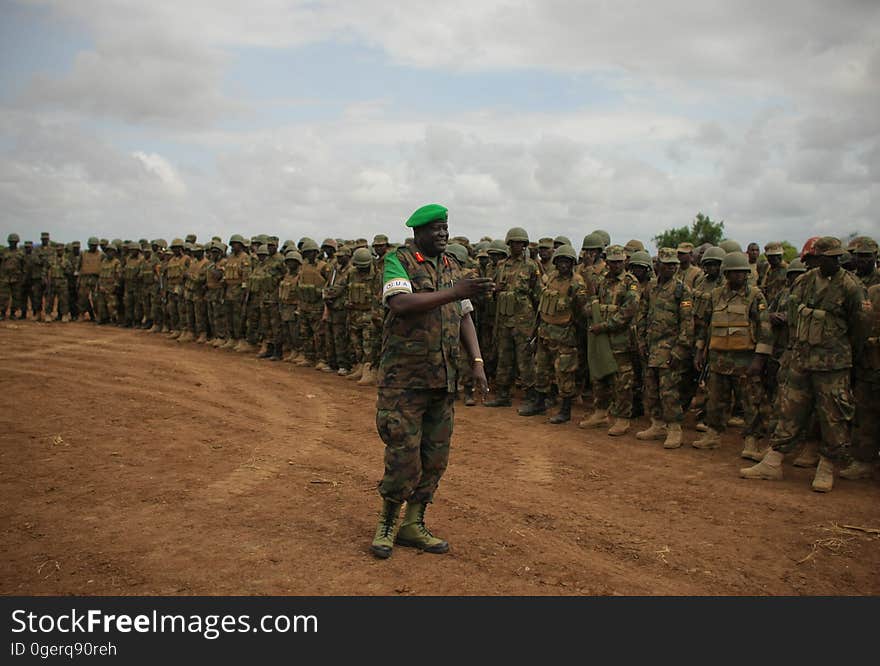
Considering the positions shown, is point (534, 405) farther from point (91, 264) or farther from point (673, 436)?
point (91, 264)

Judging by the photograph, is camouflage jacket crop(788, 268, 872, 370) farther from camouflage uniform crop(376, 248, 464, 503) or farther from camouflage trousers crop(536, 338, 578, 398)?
camouflage uniform crop(376, 248, 464, 503)

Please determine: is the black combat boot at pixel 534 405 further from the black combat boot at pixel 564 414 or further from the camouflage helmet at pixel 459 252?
the camouflage helmet at pixel 459 252

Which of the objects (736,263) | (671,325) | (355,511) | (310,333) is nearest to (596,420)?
(671,325)

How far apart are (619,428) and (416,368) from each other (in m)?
5.36

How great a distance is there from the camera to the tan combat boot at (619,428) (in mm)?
9359

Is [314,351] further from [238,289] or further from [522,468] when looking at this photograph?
[522,468]

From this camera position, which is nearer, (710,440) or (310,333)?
(710,440)

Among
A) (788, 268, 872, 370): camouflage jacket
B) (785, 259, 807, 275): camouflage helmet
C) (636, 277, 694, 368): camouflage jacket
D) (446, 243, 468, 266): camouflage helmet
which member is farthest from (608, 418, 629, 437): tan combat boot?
(446, 243, 468, 266): camouflage helmet

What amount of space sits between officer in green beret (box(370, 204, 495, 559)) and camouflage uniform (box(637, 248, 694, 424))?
4525 millimetres

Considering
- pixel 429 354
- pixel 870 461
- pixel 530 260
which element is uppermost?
pixel 530 260

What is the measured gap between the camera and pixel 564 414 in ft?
33.1
